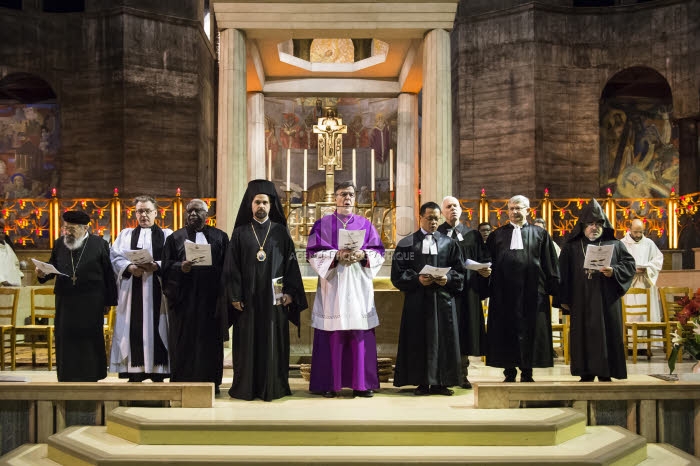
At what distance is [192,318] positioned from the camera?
6102 millimetres

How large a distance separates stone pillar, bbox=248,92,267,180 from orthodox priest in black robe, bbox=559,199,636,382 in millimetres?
6535

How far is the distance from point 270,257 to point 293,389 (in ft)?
4.22

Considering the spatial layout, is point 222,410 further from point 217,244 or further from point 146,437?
point 217,244

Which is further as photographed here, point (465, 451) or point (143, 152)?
point (143, 152)

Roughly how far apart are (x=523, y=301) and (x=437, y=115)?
4089 millimetres

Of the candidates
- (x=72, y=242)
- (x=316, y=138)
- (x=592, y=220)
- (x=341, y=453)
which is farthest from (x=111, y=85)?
(x=341, y=453)

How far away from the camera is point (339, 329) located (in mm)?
5977

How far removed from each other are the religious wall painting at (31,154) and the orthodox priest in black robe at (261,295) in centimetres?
1281

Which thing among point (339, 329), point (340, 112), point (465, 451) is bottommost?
→ point (465, 451)

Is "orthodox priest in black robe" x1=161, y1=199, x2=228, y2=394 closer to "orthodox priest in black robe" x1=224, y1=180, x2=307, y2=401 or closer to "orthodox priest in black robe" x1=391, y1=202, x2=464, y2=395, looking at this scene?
"orthodox priest in black robe" x1=224, y1=180, x2=307, y2=401

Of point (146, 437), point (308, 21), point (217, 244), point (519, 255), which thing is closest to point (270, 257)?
point (217, 244)

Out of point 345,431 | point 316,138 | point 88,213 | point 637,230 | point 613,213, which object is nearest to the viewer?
point 345,431

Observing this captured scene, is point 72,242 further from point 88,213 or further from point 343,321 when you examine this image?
point 88,213

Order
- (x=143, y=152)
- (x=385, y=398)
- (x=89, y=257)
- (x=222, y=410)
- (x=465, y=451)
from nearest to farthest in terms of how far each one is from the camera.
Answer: (x=465, y=451)
(x=222, y=410)
(x=385, y=398)
(x=89, y=257)
(x=143, y=152)
